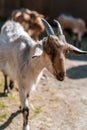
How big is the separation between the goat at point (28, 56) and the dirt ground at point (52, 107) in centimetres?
49

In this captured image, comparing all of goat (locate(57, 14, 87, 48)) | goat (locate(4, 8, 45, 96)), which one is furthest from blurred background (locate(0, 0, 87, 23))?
goat (locate(4, 8, 45, 96))

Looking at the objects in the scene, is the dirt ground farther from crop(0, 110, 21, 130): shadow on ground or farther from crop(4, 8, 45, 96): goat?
crop(4, 8, 45, 96): goat

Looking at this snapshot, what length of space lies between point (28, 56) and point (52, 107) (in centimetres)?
150

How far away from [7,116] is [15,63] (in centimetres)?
98

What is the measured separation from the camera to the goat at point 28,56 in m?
4.91

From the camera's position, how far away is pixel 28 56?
18.8 feet

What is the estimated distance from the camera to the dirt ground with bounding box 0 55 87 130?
6223 millimetres

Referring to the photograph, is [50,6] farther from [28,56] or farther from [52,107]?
[28,56]

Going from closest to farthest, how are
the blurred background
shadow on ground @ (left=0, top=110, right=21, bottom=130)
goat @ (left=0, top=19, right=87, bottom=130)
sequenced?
goat @ (left=0, top=19, right=87, bottom=130)
shadow on ground @ (left=0, top=110, right=21, bottom=130)
the blurred background

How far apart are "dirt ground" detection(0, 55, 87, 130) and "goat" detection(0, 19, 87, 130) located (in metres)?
0.49

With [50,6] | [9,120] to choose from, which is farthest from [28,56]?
[50,6]

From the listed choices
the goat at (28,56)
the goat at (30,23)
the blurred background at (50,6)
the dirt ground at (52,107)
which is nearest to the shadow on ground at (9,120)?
the dirt ground at (52,107)

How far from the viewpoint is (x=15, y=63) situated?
5.95 metres

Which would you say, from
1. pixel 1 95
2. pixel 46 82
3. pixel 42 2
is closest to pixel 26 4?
pixel 42 2
